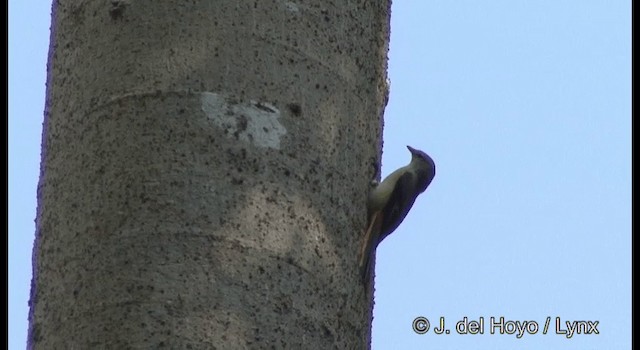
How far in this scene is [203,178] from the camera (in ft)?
7.32

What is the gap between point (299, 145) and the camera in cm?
234

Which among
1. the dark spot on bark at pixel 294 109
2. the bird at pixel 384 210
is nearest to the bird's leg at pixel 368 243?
the bird at pixel 384 210

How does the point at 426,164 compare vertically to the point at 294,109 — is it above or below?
above

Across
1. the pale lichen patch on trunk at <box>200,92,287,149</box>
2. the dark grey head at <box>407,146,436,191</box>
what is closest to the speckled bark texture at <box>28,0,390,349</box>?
the pale lichen patch on trunk at <box>200,92,287,149</box>

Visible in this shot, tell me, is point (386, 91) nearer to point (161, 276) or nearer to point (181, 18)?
point (181, 18)

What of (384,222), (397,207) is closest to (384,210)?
(384,222)

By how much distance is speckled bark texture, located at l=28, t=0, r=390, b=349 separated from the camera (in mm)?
2154

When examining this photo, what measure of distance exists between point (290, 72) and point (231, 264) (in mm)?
399

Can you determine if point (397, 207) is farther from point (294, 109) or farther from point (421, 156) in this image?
point (421, 156)

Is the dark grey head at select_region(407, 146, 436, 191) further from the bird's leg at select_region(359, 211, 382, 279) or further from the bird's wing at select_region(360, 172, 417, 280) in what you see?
the bird's leg at select_region(359, 211, 382, 279)

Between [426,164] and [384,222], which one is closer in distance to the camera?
[384,222]

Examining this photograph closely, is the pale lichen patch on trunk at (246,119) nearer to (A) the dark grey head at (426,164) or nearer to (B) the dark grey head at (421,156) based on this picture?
(A) the dark grey head at (426,164)

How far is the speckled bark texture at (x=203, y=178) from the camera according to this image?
2154 mm

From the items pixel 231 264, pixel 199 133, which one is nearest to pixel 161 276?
pixel 231 264
